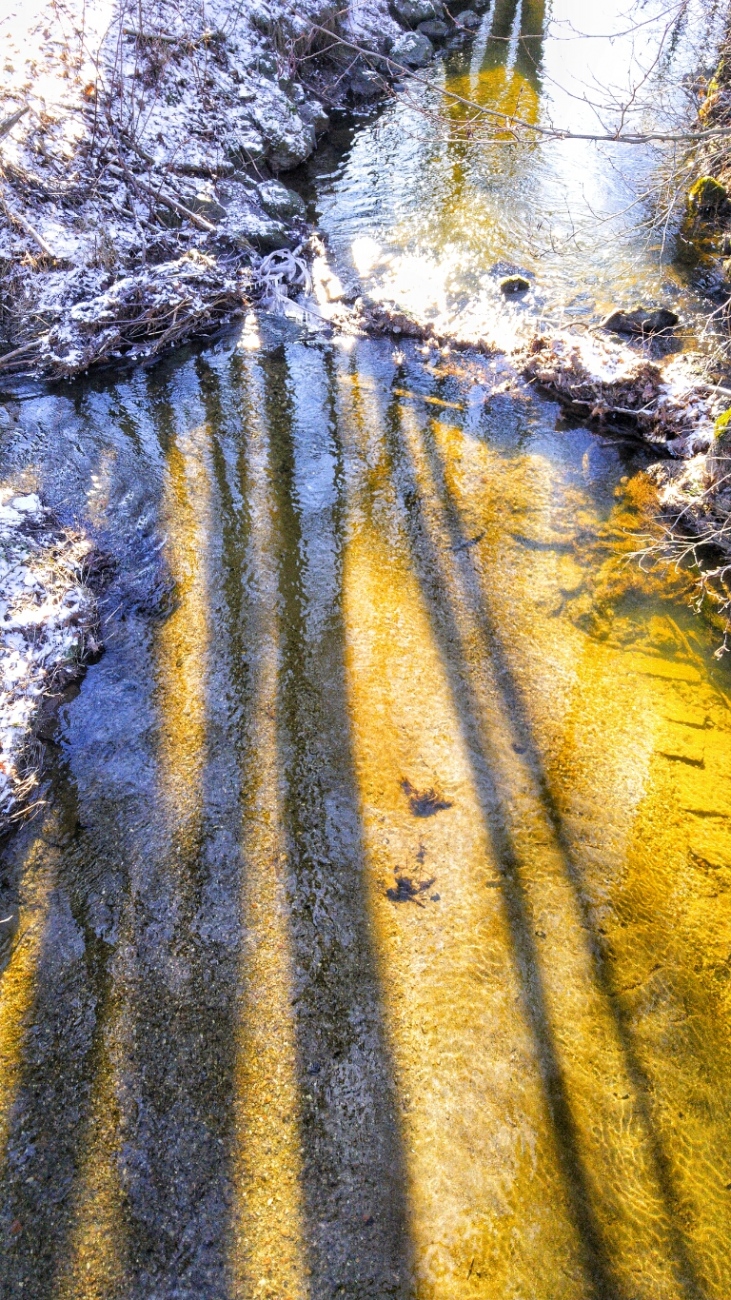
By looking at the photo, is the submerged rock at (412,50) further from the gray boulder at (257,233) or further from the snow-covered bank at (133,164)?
the gray boulder at (257,233)

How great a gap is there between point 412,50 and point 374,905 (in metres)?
18.5

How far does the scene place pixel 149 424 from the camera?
277 inches

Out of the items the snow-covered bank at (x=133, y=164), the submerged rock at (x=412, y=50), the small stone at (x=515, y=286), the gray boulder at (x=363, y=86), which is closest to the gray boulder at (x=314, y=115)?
the snow-covered bank at (x=133, y=164)

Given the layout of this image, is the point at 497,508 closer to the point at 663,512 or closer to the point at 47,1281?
the point at 663,512

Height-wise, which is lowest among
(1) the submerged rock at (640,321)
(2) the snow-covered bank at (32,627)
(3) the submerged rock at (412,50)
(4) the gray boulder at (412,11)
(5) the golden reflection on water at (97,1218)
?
(5) the golden reflection on water at (97,1218)

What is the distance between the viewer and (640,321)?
770cm

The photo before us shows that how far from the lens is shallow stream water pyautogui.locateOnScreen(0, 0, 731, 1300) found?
281 cm

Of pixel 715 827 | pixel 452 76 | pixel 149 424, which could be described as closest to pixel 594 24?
pixel 452 76

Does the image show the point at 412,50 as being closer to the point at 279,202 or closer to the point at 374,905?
the point at 279,202

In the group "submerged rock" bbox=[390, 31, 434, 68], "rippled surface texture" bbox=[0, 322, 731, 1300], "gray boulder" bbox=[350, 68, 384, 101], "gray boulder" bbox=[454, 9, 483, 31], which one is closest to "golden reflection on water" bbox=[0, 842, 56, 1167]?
"rippled surface texture" bbox=[0, 322, 731, 1300]

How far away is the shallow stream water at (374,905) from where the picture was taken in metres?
2.81

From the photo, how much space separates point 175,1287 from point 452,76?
19.2 m

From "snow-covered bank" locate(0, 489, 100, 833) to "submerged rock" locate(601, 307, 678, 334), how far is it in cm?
630

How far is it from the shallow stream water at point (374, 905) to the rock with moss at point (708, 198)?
600 cm
